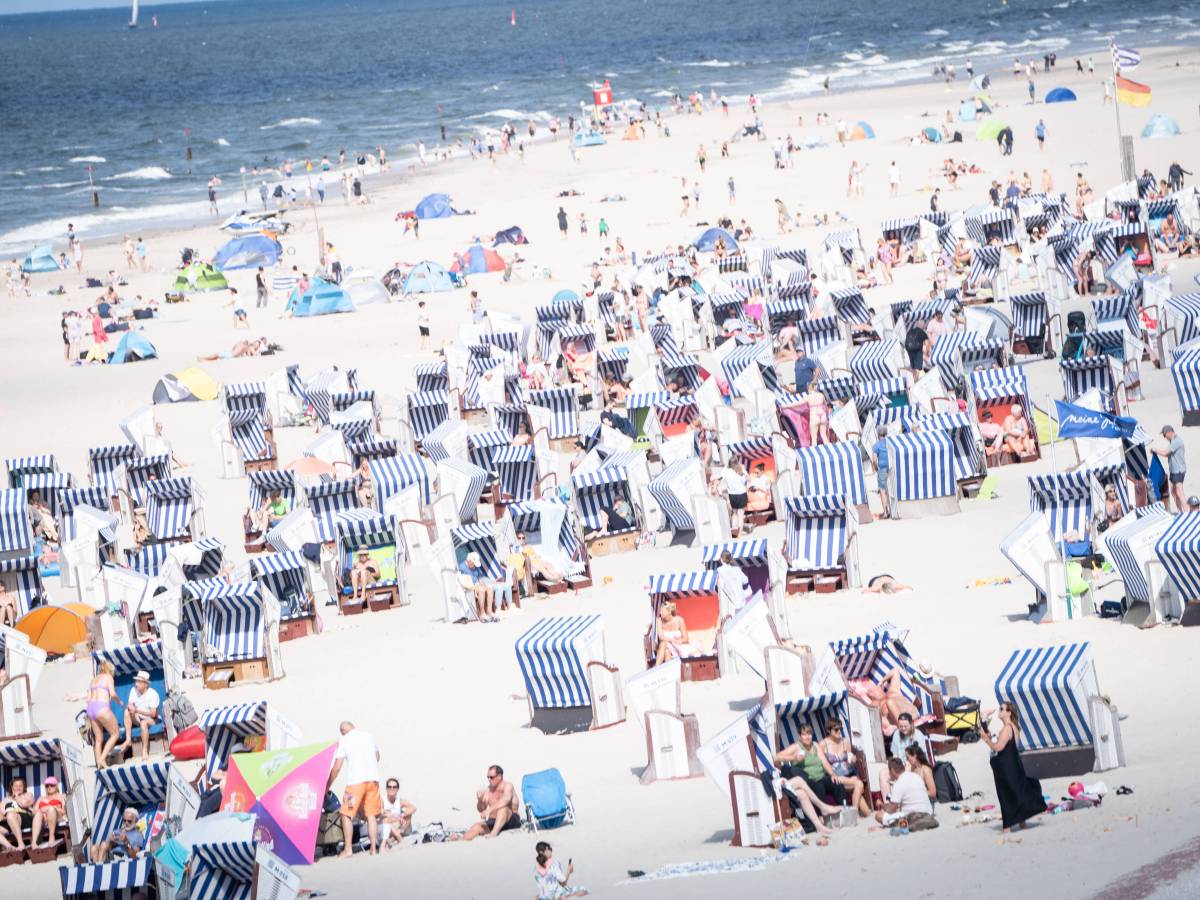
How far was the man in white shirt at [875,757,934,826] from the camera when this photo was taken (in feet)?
33.0

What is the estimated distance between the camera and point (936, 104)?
213ft

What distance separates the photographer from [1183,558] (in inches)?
490

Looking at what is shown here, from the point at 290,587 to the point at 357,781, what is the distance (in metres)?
6.28

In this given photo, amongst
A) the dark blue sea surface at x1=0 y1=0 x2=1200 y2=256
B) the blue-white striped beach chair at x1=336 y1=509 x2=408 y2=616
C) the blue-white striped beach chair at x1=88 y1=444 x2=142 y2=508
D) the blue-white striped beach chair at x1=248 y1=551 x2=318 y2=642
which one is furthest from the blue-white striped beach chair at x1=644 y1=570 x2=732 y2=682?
the dark blue sea surface at x1=0 y1=0 x2=1200 y2=256

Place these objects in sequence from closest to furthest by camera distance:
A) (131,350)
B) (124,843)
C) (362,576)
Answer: (124,843)
(362,576)
(131,350)

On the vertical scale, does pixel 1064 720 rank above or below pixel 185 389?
below

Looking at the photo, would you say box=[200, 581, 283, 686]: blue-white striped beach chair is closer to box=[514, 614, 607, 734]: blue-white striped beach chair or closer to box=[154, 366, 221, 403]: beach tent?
box=[514, 614, 607, 734]: blue-white striped beach chair

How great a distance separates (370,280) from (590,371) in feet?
43.7

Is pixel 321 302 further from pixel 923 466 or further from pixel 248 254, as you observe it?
pixel 923 466

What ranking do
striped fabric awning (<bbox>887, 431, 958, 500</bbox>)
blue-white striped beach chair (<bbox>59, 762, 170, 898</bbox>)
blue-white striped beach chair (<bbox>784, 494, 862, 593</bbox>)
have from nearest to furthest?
blue-white striped beach chair (<bbox>59, 762, 170, 898</bbox>)
blue-white striped beach chair (<bbox>784, 494, 862, 593</bbox>)
striped fabric awning (<bbox>887, 431, 958, 500</bbox>)

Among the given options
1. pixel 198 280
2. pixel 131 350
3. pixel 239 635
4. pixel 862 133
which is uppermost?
pixel 862 133

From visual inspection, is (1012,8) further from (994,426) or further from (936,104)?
(994,426)

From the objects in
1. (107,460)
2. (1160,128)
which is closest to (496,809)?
(107,460)

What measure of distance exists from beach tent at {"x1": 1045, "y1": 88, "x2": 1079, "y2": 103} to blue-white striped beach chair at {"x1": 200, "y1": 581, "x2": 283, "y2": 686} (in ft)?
151
